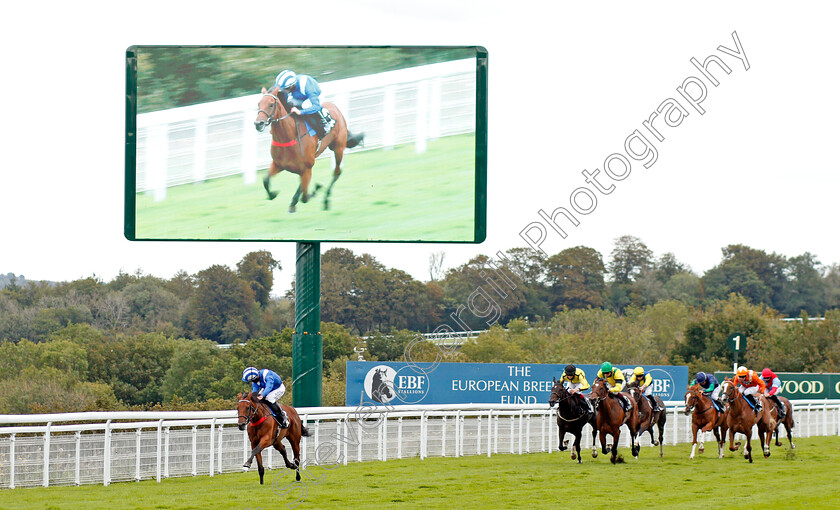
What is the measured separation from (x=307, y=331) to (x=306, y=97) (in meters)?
3.42

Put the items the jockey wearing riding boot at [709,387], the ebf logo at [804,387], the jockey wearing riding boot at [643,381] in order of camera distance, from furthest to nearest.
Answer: the ebf logo at [804,387] < the jockey wearing riding boot at [643,381] < the jockey wearing riding boot at [709,387]

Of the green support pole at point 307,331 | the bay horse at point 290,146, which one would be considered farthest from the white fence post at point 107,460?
the bay horse at point 290,146

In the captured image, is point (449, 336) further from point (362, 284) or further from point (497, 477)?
point (497, 477)

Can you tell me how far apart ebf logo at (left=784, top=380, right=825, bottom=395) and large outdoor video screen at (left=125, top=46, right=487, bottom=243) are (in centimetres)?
1606

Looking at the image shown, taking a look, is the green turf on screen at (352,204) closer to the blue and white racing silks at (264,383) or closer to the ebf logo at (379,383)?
the blue and white racing silks at (264,383)

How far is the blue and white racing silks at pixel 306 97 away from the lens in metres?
16.0

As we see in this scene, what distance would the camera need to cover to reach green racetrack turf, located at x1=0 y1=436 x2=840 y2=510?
10008 millimetres

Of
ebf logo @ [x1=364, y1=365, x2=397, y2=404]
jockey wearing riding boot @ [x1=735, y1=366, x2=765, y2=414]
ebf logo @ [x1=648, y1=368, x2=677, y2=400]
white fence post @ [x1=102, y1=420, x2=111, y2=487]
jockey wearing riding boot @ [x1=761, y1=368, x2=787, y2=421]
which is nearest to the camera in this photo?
white fence post @ [x1=102, y1=420, x2=111, y2=487]

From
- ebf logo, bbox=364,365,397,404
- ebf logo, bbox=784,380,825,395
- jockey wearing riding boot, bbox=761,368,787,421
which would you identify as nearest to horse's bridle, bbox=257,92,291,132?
ebf logo, bbox=364,365,397,404

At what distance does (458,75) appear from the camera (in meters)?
16.2

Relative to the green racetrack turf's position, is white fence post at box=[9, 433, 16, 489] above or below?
above

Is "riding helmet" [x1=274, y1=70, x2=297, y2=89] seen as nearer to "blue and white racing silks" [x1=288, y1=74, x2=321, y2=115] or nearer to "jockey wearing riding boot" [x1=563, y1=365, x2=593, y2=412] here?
"blue and white racing silks" [x1=288, y1=74, x2=321, y2=115]

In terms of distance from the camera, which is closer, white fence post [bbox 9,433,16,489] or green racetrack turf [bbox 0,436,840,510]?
green racetrack turf [bbox 0,436,840,510]

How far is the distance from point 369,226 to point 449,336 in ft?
86.7
